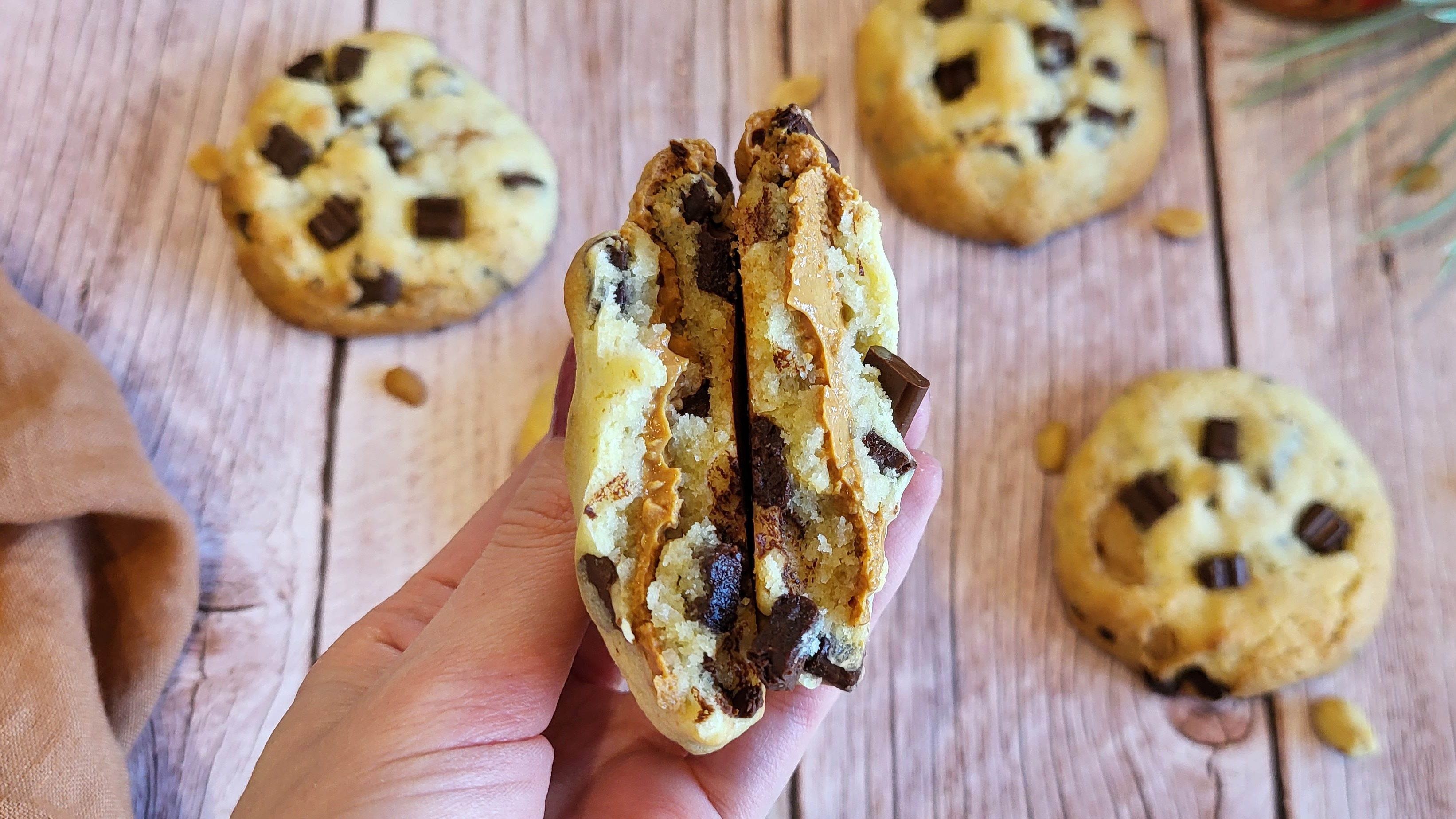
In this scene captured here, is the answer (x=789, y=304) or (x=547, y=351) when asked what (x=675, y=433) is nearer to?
(x=789, y=304)

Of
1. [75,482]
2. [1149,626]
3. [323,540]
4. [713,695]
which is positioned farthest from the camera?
[323,540]

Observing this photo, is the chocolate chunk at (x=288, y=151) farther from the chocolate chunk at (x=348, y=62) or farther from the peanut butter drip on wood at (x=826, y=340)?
the peanut butter drip on wood at (x=826, y=340)

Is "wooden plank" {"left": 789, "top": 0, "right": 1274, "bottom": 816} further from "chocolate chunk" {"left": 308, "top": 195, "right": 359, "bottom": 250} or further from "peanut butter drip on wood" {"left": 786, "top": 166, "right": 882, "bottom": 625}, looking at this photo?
"chocolate chunk" {"left": 308, "top": 195, "right": 359, "bottom": 250}

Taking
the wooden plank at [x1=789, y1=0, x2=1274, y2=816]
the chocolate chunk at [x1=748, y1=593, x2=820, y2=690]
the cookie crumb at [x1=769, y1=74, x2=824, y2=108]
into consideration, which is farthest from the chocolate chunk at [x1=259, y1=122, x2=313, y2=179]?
the chocolate chunk at [x1=748, y1=593, x2=820, y2=690]

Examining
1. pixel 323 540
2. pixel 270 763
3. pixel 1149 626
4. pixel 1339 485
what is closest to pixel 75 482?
pixel 323 540

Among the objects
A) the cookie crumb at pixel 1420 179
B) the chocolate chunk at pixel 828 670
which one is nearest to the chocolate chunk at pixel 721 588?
the chocolate chunk at pixel 828 670

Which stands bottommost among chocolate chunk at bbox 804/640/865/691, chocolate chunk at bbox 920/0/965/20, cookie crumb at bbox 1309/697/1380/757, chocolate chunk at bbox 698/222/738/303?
cookie crumb at bbox 1309/697/1380/757
